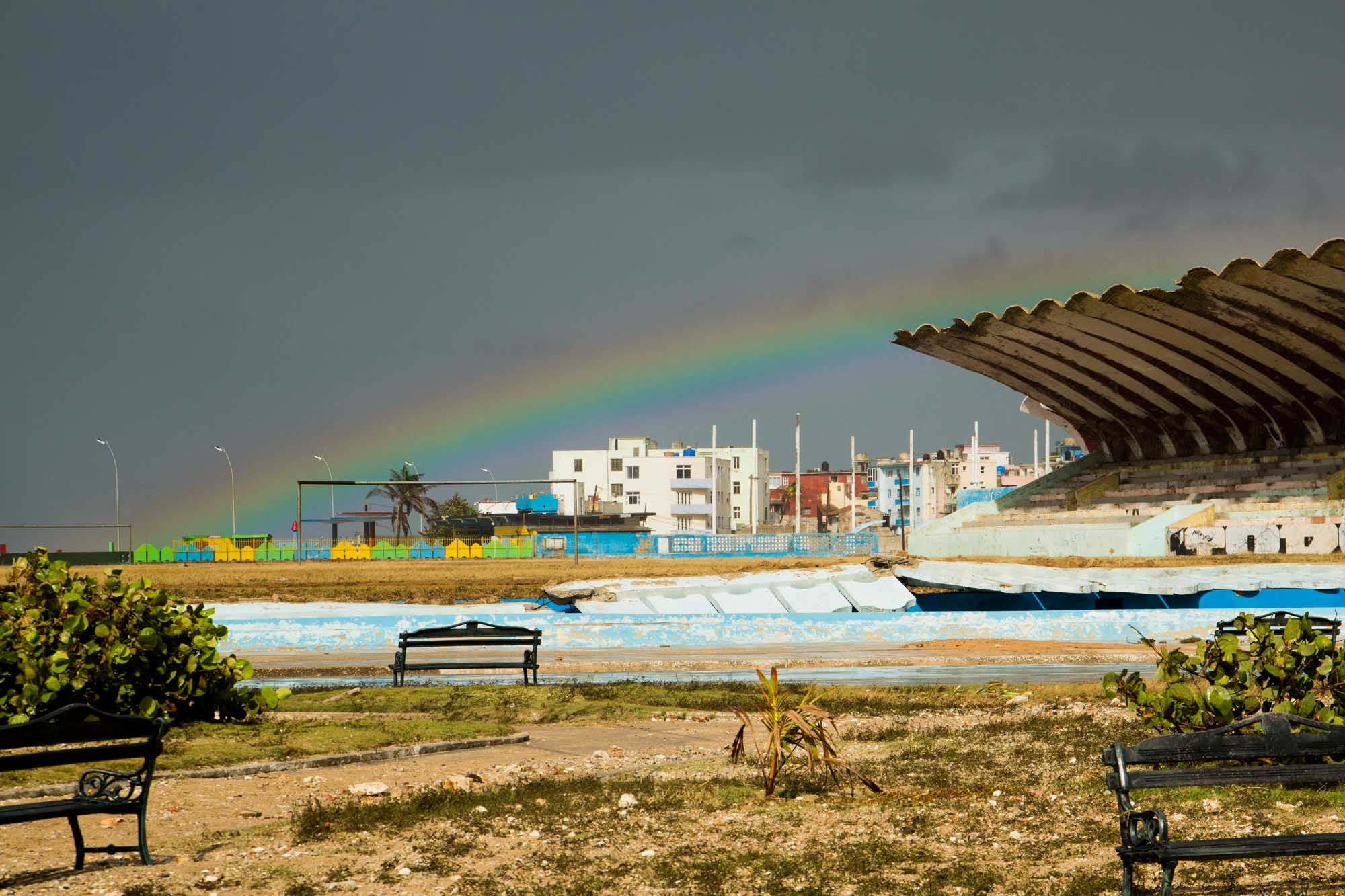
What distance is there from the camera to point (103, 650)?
9.91 metres

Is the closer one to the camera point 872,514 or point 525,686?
point 525,686

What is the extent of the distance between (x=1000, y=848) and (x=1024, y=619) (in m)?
15.8

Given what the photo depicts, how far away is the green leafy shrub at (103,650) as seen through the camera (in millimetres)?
9539

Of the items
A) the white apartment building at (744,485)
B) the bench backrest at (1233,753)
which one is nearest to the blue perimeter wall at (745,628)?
the bench backrest at (1233,753)

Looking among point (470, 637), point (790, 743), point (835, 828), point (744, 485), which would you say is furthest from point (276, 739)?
point (744, 485)

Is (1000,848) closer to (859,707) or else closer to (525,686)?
(859,707)

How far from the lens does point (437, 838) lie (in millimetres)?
6832

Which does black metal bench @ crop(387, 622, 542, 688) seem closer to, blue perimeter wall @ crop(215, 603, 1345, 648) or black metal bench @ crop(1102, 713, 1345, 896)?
blue perimeter wall @ crop(215, 603, 1345, 648)

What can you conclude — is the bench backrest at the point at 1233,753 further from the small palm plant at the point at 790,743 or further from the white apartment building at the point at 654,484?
the white apartment building at the point at 654,484

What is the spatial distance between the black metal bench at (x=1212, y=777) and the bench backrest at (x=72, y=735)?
14.6ft

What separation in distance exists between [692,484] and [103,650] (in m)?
122

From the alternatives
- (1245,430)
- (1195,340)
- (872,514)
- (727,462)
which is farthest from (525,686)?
(872,514)

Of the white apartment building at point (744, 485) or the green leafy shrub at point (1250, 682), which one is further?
the white apartment building at point (744, 485)

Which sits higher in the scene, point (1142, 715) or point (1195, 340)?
point (1195, 340)
